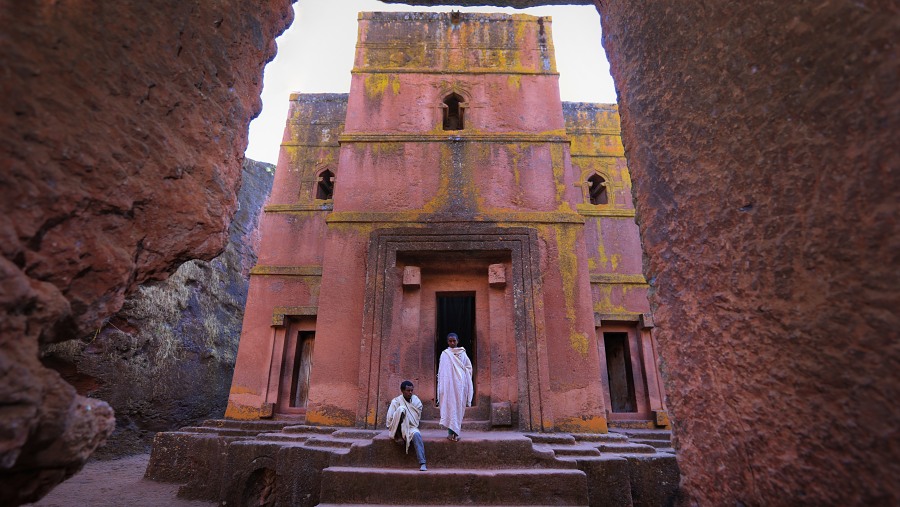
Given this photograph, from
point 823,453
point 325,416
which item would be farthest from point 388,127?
point 823,453

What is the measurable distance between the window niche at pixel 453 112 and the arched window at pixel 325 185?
382 cm

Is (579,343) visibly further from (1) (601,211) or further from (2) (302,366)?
(2) (302,366)

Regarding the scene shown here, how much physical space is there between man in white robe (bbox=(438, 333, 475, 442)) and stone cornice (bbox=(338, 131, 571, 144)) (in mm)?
3942

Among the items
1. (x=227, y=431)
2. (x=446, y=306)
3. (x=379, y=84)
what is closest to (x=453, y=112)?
(x=379, y=84)

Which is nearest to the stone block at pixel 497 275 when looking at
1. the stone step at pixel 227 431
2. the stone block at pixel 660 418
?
the stone block at pixel 660 418

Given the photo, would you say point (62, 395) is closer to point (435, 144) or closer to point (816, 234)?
point (816, 234)

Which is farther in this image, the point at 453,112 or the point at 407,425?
the point at 453,112

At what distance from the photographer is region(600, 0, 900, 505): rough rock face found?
118cm

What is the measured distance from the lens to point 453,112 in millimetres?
9109

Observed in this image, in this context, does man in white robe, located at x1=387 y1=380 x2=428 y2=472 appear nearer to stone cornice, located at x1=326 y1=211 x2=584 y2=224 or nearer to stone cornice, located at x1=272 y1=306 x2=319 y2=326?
stone cornice, located at x1=326 y1=211 x2=584 y2=224

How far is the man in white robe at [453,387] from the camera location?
5156mm

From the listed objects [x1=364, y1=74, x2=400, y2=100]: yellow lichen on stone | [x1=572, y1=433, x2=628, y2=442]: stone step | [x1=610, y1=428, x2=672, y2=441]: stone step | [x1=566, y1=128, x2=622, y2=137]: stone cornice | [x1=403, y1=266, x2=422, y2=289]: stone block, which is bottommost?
[x1=610, y1=428, x2=672, y2=441]: stone step

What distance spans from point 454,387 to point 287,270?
18.7ft

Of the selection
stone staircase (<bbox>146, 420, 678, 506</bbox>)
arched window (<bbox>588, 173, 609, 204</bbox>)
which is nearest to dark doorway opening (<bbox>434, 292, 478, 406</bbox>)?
stone staircase (<bbox>146, 420, 678, 506</bbox>)
